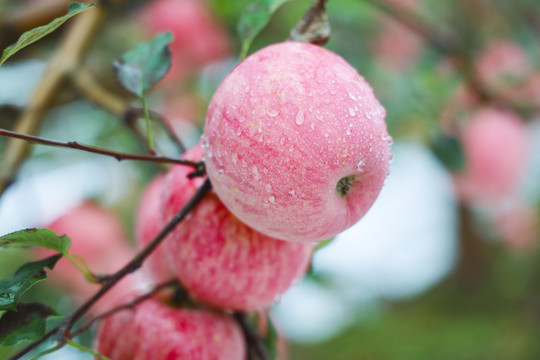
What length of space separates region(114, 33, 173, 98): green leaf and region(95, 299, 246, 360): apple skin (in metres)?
0.22

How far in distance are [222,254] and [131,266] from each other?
0.26 ft

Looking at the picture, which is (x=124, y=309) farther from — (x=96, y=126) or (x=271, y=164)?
(x=96, y=126)

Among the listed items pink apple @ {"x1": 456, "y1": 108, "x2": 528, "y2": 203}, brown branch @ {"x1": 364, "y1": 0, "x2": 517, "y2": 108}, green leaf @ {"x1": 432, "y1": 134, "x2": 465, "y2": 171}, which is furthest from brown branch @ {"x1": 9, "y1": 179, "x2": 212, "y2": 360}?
pink apple @ {"x1": 456, "y1": 108, "x2": 528, "y2": 203}

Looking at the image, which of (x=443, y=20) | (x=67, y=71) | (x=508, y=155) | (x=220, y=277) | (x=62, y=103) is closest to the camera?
(x=220, y=277)

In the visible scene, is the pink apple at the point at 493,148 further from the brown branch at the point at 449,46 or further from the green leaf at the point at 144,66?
the green leaf at the point at 144,66

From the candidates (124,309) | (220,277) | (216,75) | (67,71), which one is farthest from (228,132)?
(216,75)

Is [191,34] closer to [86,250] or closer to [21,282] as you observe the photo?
[86,250]

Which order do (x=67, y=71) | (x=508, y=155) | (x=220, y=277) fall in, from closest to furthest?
1. (x=220, y=277)
2. (x=67, y=71)
3. (x=508, y=155)

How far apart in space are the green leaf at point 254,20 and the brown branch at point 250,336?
0.89 ft

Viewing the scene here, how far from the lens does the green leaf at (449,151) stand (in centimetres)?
85

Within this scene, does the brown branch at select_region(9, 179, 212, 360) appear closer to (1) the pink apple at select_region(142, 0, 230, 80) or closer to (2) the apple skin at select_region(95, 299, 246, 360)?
(2) the apple skin at select_region(95, 299, 246, 360)

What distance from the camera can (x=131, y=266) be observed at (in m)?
0.45

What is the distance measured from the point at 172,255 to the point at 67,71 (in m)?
0.38

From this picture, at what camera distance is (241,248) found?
485 mm
